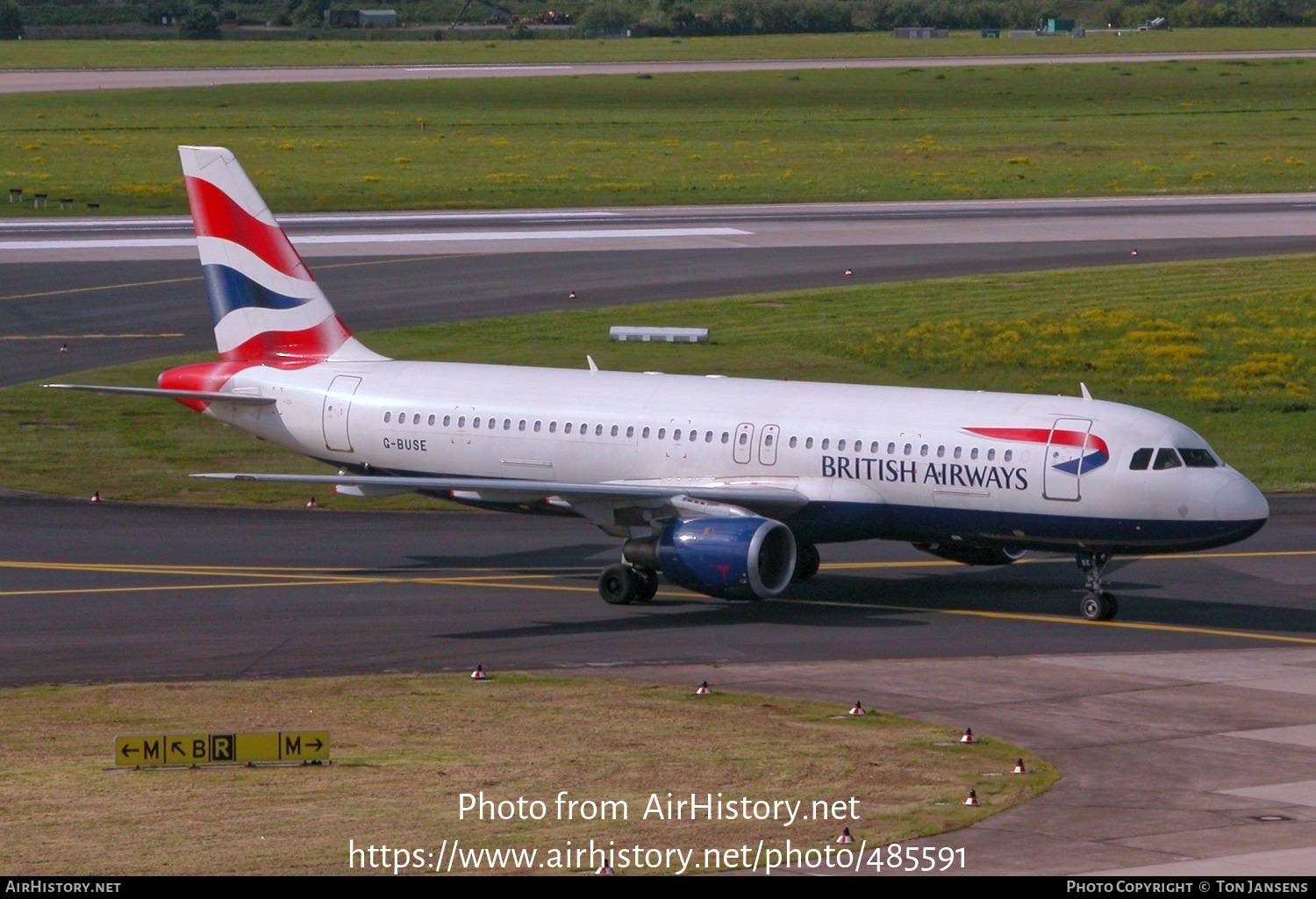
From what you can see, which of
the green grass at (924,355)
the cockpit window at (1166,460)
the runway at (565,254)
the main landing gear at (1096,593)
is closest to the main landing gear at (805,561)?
the main landing gear at (1096,593)

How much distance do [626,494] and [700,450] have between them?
227cm

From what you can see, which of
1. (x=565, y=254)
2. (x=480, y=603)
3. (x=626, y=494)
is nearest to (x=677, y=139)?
(x=565, y=254)

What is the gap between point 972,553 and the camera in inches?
1538

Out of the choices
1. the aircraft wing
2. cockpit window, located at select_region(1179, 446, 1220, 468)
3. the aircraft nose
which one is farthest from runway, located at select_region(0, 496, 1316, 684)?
cockpit window, located at select_region(1179, 446, 1220, 468)

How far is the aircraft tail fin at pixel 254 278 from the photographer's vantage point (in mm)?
43500

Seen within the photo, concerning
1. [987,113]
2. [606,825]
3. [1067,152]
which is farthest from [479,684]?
[987,113]

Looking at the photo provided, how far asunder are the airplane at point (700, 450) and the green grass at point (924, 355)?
681 cm

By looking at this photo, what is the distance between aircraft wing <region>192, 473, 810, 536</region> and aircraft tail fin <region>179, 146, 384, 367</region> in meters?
6.00

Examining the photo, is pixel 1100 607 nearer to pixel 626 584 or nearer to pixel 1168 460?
pixel 1168 460

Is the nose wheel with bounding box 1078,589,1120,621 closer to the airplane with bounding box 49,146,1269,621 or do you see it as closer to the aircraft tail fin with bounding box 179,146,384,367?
the airplane with bounding box 49,146,1269,621

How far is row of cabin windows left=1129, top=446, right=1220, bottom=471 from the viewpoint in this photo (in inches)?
1379

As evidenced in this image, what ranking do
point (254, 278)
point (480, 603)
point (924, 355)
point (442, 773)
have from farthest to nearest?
point (924, 355) < point (254, 278) < point (480, 603) < point (442, 773)

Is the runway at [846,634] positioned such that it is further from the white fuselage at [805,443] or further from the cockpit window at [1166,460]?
the cockpit window at [1166,460]

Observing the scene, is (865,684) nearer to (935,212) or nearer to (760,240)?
(760,240)
